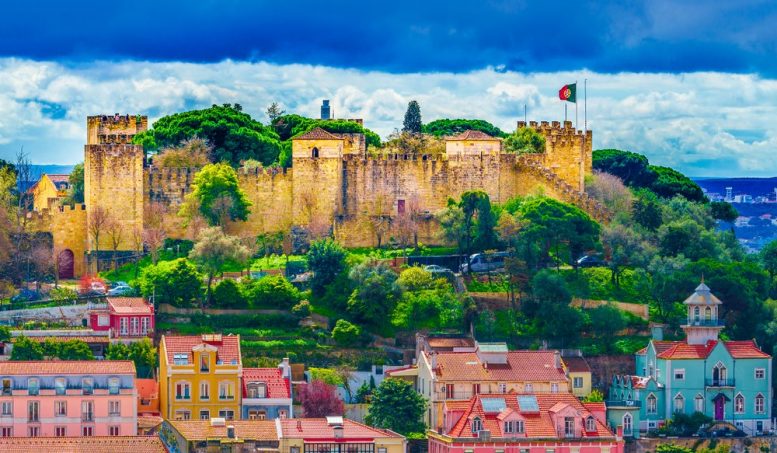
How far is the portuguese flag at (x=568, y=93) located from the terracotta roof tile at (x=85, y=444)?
39.2m

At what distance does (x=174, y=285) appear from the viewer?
87875 millimetres

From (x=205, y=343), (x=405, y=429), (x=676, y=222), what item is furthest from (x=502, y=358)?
(x=676, y=222)

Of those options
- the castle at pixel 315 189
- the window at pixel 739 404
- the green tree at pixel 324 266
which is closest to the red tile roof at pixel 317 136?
the castle at pixel 315 189

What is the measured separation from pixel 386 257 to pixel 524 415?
19254 millimetres

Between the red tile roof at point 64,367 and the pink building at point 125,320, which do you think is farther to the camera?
the pink building at point 125,320

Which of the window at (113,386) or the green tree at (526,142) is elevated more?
the green tree at (526,142)

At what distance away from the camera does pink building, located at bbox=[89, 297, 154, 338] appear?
281 ft

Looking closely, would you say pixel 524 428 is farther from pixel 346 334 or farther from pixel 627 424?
pixel 346 334

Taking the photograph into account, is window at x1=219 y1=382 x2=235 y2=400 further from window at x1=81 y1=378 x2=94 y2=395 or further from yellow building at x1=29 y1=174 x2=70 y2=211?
yellow building at x1=29 y1=174 x2=70 y2=211

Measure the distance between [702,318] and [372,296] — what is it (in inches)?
483

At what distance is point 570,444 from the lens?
252ft

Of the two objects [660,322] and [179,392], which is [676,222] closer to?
[660,322]

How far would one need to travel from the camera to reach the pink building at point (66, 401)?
75.3 meters

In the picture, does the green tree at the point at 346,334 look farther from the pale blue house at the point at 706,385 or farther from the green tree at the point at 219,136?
the green tree at the point at 219,136
